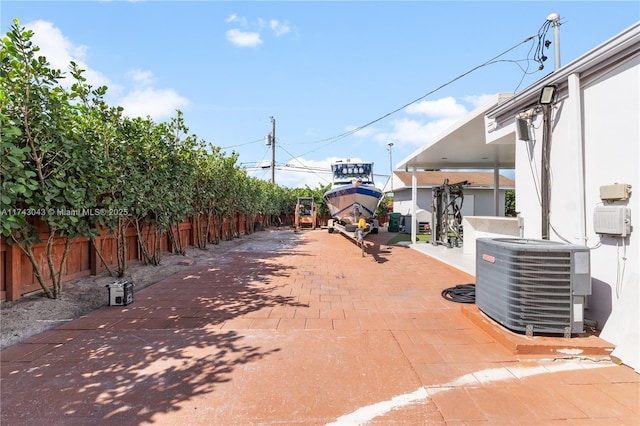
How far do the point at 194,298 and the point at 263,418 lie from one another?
355 centimetres

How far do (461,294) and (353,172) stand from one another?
13.1 m

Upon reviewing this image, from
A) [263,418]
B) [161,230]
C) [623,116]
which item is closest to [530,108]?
[623,116]

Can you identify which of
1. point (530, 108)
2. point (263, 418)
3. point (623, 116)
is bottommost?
point (263, 418)

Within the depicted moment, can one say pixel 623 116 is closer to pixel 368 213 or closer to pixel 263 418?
pixel 263 418

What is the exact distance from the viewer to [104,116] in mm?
5926

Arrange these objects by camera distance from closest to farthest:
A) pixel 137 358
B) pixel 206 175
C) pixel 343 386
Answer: pixel 343 386 → pixel 137 358 → pixel 206 175

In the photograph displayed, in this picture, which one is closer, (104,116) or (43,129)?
(43,129)

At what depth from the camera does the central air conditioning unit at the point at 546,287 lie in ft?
10.9

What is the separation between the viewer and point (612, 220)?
3369 millimetres

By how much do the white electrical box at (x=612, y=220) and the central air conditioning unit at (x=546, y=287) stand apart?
0.36 m

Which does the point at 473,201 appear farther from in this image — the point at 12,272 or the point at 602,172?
the point at 12,272

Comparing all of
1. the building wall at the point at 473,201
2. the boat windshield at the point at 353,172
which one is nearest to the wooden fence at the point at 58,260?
the boat windshield at the point at 353,172

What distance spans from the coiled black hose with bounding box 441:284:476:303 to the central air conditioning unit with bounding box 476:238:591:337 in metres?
1.57

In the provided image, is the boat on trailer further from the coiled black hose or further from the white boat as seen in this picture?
the coiled black hose
